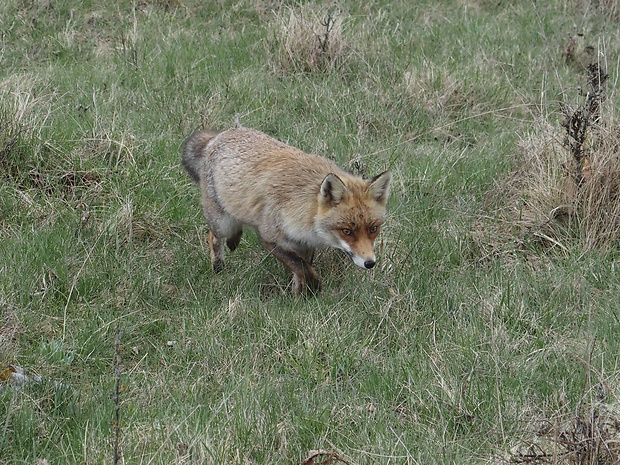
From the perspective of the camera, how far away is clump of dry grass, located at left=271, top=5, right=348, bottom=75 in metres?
9.91

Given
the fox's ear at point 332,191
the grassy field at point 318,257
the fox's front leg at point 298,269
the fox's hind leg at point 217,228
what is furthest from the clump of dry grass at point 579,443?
the fox's hind leg at point 217,228

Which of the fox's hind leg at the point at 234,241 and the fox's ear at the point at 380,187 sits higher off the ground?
the fox's ear at the point at 380,187

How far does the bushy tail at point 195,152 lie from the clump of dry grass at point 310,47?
2786 mm

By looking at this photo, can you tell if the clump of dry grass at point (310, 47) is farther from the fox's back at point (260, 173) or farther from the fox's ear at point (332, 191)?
the fox's ear at point (332, 191)

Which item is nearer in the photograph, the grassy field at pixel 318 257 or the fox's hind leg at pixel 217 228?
the grassy field at pixel 318 257

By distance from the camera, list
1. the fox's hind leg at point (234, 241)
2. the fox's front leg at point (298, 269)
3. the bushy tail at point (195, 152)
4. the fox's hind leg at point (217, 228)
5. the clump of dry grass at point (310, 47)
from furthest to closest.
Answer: the clump of dry grass at point (310, 47) < the bushy tail at point (195, 152) < the fox's hind leg at point (234, 241) < the fox's hind leg at point (217, 228) < the fox's front leg at point (298, 269)

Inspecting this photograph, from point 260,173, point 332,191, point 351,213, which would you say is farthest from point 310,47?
point 351,213

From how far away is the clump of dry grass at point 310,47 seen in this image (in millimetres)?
9914

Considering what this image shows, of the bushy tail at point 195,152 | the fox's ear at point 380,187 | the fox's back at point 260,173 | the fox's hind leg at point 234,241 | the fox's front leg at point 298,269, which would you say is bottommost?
the fox's hind leg at point 234,241

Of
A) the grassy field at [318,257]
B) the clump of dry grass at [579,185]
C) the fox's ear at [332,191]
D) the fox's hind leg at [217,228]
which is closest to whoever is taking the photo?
the grassy field at [318,257]

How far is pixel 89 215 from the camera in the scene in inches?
274

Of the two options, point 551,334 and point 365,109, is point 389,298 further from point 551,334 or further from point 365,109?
point 365,109

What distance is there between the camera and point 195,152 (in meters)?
7.34

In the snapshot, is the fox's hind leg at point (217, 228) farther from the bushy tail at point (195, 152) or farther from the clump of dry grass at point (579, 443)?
the clump of dry grass at point (579, 443)
